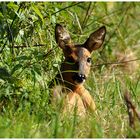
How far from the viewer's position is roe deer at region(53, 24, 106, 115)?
6.52 meters

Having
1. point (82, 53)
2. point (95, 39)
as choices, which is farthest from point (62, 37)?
point (95, 39)

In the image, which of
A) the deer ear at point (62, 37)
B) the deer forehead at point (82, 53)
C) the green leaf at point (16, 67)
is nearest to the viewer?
the green leaf at point (16, 67)

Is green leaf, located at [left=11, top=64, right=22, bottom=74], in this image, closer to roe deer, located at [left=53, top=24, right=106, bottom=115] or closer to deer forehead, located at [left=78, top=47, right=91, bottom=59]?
roe deer, located at [left=53, top=24, right=106, bottom=115]

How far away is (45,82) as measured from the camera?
6.17 metres

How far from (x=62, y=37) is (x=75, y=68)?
31 cm

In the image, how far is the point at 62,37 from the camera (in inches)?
269

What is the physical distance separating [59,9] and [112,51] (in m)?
2.05

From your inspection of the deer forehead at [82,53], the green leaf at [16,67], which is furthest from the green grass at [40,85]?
the deer forehead at [82,53]

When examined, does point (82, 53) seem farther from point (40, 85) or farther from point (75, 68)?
point (40, 85)

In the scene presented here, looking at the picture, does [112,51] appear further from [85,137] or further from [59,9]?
[85,137]

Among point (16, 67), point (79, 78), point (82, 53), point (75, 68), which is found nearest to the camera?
point (16, 67)

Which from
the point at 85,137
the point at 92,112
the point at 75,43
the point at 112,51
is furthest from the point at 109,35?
the point at 85,137

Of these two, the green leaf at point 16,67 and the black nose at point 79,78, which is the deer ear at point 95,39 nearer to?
the black nose at point 79,78

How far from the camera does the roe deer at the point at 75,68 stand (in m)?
6.52
